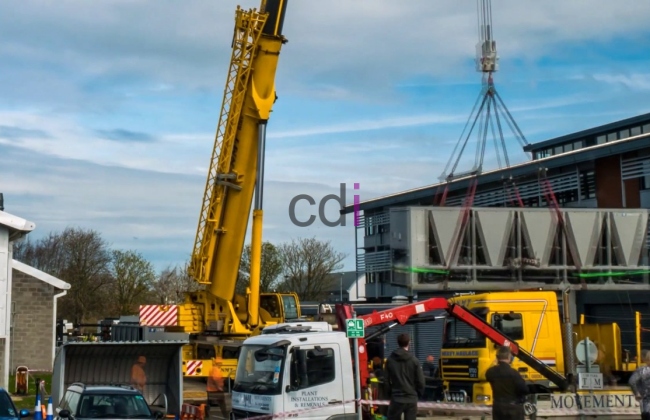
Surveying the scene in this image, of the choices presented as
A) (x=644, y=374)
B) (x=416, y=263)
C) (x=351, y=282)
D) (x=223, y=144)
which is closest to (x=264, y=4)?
(x=223, y=144)

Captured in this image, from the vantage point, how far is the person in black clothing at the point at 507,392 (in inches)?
433

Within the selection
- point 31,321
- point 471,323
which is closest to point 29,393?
point 31,321

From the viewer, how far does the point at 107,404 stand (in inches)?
576

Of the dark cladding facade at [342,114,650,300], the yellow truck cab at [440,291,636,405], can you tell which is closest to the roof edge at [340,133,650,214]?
the dark cladding facade at [342,114,650,300]

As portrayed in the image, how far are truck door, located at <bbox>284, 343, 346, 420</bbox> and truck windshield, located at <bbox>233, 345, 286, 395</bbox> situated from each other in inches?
8.2

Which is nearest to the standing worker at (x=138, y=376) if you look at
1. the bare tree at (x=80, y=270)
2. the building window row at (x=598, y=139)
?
the building window row at (x=598, y=139)

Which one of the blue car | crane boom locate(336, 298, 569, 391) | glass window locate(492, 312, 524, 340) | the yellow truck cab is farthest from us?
glass window locate(492, 312, 524, 340)

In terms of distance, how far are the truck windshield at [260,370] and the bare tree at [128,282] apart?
163ft

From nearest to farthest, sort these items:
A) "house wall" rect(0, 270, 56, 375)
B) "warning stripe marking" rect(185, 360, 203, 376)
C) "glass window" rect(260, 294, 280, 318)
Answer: "warning stripe marking" rect(185, 360, 203, 376) < "glass window" rect(260, 294, 280, 318) < "house wall" rect(0, 270, 56, 375)

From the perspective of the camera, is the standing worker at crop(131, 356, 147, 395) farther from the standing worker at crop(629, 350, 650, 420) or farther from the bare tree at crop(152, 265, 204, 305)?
the bare tree at crop(152, 265, 204, 305)

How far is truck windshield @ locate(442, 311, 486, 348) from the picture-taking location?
59.2ft

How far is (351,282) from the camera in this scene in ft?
265

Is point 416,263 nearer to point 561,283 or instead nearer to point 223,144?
point 561,283

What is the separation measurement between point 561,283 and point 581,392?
27.8ft
